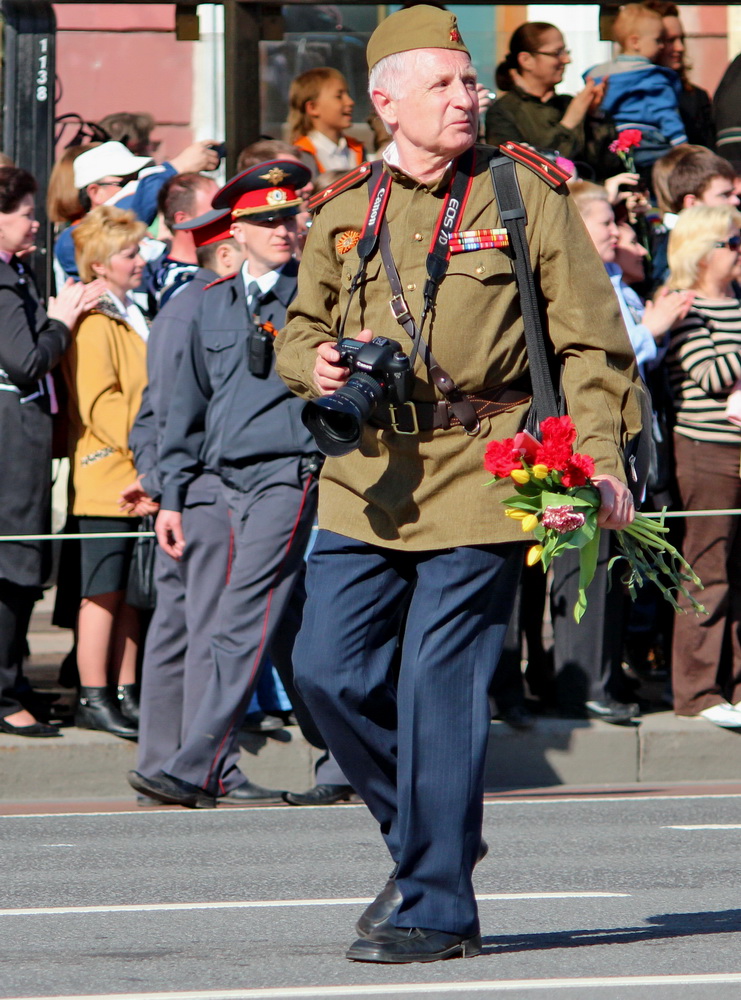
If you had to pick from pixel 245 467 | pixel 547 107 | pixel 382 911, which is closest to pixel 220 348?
pixel 245 467

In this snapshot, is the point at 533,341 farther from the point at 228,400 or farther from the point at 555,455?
the point at 228,400

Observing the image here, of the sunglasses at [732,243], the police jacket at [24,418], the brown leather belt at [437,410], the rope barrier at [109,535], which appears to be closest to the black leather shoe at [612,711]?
the rope barrier at [109,535]

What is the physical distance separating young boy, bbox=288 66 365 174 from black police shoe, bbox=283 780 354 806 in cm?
386

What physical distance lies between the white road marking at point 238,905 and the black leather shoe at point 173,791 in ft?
6.35

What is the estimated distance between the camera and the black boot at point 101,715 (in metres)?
7.91

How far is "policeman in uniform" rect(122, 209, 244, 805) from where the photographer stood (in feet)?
23.8

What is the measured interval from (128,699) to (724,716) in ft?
8.82

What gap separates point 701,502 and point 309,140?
3.17 metres

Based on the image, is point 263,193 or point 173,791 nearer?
point 173,791

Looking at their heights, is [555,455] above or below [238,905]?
above

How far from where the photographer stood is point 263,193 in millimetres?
7297

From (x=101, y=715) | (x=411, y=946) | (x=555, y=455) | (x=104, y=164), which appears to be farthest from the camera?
(x=104, y=164)

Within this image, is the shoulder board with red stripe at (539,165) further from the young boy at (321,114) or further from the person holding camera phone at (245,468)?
the young boy at (321,114)

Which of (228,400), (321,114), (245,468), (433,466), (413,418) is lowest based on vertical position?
(245,468)
